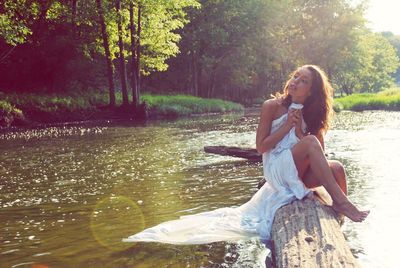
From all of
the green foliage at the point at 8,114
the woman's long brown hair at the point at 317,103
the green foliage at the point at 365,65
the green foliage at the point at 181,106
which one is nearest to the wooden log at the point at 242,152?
the woman's long brown hair at the point at 317,103

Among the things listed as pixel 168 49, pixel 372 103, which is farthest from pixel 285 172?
pixel 372 103

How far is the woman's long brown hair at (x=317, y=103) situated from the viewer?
626 centimetres

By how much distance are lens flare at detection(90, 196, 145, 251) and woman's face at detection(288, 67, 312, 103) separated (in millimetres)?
2722

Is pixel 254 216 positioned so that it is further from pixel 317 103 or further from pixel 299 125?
pixel 317 103

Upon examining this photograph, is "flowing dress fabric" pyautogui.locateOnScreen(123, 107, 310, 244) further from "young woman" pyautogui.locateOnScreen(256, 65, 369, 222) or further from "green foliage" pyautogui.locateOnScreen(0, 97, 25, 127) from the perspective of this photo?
"green foliage" pyautogui.locateOnScreen(0, 97, 25, 127)

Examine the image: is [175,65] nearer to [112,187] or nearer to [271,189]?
[112,187]

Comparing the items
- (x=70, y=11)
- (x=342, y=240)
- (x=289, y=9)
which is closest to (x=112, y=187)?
(x=342, y=240)

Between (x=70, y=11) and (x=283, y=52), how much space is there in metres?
32.2

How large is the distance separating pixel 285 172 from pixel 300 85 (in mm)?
1184

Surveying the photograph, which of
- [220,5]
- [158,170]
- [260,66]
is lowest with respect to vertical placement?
[158,170]

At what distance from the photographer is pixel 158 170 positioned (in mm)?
11461

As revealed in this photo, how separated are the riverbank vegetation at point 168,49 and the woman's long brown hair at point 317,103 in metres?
17.6

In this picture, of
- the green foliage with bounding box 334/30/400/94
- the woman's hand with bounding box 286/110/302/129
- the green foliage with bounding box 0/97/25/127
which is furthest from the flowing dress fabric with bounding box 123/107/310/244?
the green foliage with bounding box 334/30/400/94

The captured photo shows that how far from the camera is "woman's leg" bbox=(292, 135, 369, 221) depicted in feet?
Result: 17.3
